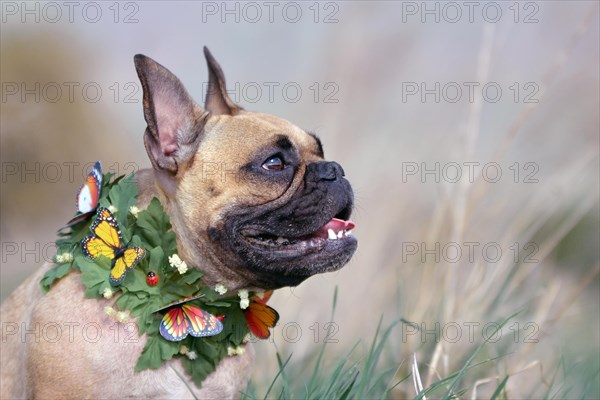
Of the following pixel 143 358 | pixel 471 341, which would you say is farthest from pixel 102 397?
pixel 471 341

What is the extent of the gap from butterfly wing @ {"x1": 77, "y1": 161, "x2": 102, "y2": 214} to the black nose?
0.85m

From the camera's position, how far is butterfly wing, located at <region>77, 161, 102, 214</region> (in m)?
3.34

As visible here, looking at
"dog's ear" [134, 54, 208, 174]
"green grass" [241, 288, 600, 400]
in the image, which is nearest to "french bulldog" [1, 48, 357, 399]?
"dog's ear" [134, 54, 208, 174]

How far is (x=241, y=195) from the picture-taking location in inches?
127

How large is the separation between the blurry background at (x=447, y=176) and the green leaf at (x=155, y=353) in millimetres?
1101

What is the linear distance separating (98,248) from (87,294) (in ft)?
0.57

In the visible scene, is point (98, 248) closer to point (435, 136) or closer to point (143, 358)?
point (143, 358)

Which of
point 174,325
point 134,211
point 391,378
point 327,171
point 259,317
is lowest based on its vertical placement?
point 391,378

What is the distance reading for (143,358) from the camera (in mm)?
3135

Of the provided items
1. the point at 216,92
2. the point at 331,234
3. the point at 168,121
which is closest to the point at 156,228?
Result: the point at 168,121

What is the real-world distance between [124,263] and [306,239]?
2.24 feet

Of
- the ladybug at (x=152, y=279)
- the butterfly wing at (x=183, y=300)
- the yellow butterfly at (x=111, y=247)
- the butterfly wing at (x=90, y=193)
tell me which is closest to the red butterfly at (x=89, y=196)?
the butterfly wing at (x=90, y=193)

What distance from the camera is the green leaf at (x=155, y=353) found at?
313 cm

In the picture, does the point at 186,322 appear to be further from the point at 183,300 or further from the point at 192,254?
the point at 192,254
